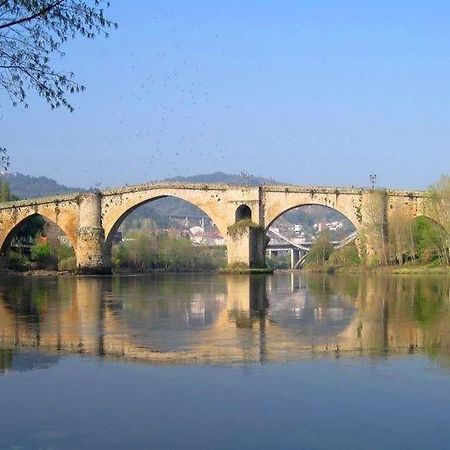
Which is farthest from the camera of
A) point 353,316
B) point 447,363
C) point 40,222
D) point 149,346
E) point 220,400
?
point 40,222

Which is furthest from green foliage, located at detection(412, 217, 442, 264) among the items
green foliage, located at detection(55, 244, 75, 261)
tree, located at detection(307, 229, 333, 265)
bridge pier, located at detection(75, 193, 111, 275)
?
Answer: green foliage, located at detection(55, 244, 75, 261)

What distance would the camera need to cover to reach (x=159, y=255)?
101688 mm

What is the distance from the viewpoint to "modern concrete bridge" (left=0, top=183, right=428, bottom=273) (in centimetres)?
6512

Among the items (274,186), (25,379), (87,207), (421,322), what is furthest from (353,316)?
(87,207)

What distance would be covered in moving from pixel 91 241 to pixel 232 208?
1413cm

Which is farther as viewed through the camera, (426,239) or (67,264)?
(67,264)

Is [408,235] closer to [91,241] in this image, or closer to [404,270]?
[404,270]

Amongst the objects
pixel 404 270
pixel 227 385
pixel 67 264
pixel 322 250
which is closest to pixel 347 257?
pixel 404 270

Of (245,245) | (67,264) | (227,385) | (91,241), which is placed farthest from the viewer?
(67,264)

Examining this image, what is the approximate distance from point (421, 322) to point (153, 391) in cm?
974

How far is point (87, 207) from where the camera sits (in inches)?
2933

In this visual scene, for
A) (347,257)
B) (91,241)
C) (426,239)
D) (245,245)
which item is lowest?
(347,257)

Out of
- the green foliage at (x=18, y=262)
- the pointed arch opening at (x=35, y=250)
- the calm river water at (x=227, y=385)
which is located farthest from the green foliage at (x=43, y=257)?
the calm river water at (x=227, y=385)

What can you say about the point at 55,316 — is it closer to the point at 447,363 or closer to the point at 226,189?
the point at 447,363
